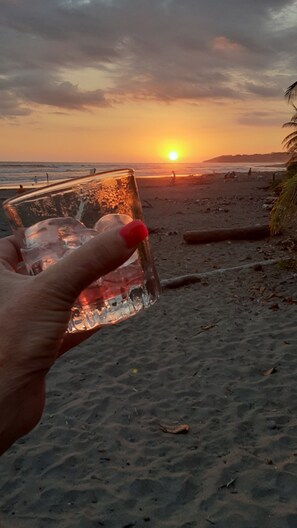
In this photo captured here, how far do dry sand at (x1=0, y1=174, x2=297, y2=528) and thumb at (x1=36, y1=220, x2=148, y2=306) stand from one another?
271 cm

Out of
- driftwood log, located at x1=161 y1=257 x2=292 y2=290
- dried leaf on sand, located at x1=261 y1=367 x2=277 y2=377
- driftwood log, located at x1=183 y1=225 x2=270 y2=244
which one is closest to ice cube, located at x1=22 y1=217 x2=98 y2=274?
dried leaf on sand, located at x1=261 y1=367 x2=277 y2=377

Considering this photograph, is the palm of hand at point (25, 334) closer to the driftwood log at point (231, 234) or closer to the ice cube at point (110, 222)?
the ice cube at point (110, 222)

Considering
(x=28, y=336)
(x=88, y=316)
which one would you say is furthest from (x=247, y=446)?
(x=28, y=336)

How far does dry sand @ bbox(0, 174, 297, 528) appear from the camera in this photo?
11.3ft

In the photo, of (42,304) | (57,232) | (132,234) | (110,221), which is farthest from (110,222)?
(42,304)

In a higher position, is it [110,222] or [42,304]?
[110,222]

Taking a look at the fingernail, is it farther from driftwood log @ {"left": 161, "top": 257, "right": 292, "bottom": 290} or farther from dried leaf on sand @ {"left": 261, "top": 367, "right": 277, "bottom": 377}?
driftwood log @ {"left": 161, "top": 257, "right": 292, "bottom": 290}

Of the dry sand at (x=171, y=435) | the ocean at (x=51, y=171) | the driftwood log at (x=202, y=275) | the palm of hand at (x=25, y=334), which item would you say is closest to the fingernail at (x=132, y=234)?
the palm of hand at (x=25, y=334)

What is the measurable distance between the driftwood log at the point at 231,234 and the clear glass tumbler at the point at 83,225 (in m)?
11.8

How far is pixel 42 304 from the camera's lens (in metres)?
1.30

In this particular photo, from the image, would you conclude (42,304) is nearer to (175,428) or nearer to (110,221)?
(110,221)

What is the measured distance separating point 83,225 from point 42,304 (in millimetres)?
420

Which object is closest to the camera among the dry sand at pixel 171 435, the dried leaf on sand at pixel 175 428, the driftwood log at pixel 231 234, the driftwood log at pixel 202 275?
the dry sand at pixel 171 435

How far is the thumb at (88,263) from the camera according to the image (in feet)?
4.14
